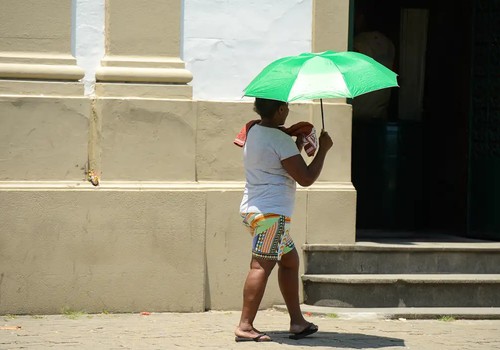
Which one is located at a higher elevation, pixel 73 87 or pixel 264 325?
pixel 73 87

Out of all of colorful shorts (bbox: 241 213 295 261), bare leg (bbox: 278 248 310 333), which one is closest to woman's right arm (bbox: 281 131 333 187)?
colorful shorts (bbox: 241 213 295 261)

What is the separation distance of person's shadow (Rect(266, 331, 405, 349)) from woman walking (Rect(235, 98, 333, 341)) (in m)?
0.24

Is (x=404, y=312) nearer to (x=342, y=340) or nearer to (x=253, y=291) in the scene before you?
(x=342, y=340)

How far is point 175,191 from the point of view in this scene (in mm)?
8586

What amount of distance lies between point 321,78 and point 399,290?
2.59 metres

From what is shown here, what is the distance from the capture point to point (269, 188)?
7.31 metres

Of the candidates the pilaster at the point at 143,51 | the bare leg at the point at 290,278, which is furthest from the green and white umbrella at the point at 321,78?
the pilaster at the point at 143,51

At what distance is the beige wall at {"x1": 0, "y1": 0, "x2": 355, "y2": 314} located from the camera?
835cm

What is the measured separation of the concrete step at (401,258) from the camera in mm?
9023

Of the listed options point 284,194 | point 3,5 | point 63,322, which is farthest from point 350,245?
point 3,5

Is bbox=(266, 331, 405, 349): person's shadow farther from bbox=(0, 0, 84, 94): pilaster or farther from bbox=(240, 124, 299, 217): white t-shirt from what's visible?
bbox=(0, 0, 84, 94): pilaster

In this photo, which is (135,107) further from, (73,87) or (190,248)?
(190,248)

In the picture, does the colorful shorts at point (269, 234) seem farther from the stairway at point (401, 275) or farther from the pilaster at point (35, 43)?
the pilaster at point (35, 43)

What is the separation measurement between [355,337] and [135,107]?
8.34 feet
